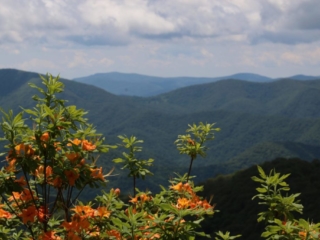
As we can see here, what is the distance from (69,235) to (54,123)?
122cm

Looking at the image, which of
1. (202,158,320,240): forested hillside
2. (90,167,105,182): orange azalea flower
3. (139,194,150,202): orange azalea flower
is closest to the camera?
(90,167,105,182): orange azalea flower

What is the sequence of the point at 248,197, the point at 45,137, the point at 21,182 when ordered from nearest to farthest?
the point at 45,137 → the point at 21,182 → the point at 248,197

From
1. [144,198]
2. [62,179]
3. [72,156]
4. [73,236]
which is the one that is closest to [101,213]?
[73,236]

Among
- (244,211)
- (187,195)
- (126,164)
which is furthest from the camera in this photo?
(244,211)

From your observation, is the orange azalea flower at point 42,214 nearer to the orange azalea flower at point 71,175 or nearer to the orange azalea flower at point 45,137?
the orange azalea flower at point 71,175

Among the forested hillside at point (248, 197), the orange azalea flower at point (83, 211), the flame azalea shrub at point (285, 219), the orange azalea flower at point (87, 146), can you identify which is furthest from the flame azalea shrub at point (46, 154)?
the forested hillside at point (248, 197)

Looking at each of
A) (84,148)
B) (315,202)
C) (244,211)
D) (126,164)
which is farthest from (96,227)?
(244,211)

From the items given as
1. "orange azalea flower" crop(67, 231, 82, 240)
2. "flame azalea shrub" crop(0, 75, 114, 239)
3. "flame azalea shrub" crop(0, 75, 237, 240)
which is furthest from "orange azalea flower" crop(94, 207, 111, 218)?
"orange azalea flower" crop(67, 231, 82, 240)

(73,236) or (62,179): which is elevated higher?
(62,179)

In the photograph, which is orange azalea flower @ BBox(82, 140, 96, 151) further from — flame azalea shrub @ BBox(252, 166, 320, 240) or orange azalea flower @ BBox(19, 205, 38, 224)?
flame azalea shrub @ BBox(252, 166, 320, 240)

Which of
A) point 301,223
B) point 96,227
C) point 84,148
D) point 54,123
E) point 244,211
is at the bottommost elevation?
point 244,211

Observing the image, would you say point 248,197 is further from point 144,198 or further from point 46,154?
point 46,154

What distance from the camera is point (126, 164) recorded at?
7.16 metres

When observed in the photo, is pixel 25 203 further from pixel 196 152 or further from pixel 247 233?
pixel 247 233
